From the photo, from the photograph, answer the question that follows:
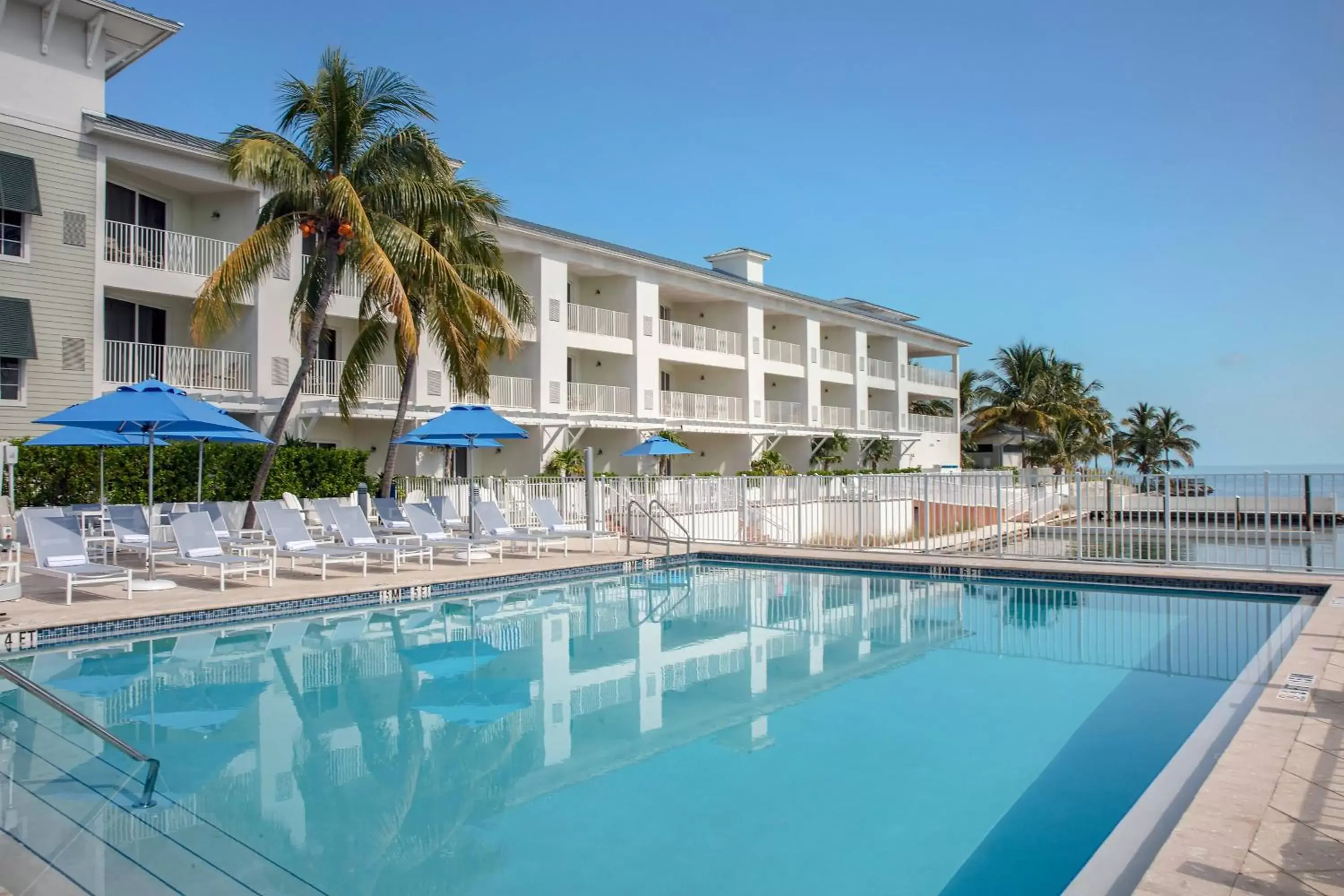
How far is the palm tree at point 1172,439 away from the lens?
224 feet

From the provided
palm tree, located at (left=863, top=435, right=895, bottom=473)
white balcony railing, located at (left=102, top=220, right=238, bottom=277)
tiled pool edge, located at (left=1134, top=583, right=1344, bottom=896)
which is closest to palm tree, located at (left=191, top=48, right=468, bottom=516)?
white balcony railing, located at (left=102, top=220, right=238, bottom=277)

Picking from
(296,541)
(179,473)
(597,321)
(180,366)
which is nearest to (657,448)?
(597,321)

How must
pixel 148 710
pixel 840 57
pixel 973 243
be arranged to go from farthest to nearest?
pixel 973 243, pixel 840 57, pixel 148 710

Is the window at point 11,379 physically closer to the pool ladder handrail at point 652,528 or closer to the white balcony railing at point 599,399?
the pool ladder handrail at point 652,528

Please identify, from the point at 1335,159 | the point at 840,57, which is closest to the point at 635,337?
the point at 840,57

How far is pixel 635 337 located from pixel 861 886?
25.1 meters

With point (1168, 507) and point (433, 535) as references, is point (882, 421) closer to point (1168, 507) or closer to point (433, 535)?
point (1168, 507)

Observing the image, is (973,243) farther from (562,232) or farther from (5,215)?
(5,215)

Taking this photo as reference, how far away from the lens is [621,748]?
655 centimetres

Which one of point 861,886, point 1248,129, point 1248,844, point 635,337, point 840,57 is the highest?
point 840,57

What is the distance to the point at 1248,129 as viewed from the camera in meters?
17.1

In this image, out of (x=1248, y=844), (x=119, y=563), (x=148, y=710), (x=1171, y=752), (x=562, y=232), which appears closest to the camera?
(x=1248, y=844)

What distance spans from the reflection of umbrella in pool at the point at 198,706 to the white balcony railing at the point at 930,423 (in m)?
36.7

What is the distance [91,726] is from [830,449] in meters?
33.7
